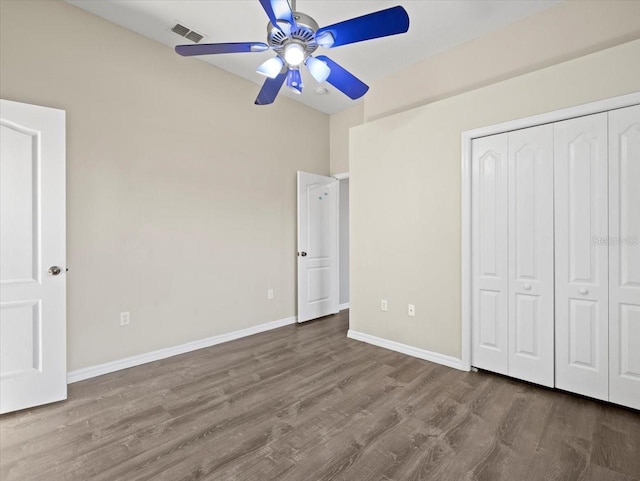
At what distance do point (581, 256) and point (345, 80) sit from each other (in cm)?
219

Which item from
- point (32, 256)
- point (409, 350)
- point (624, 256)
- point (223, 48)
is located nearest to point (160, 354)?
point (32, 256)

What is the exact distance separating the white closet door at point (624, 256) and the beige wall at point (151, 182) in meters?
3.39

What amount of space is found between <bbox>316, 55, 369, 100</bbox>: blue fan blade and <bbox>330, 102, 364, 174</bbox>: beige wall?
254 cm

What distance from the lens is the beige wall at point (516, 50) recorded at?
252 centimetres

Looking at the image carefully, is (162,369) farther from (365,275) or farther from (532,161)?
(532,161)

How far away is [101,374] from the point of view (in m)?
2.91

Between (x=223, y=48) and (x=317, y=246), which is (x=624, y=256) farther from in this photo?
(x=317, y=246)

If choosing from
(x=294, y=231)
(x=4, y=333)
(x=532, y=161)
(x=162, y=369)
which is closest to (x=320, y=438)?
(x=162, y=369)

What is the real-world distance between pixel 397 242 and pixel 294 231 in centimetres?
164

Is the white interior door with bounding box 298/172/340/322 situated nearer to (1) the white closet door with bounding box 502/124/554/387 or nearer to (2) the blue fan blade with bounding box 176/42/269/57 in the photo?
(2) the blue fan blade with bounding box 176/42/269/57


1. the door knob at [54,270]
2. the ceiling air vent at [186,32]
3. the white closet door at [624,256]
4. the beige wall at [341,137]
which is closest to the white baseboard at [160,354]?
the door knob at [54,270]

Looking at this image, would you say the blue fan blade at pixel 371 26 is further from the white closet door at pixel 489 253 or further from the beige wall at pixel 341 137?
the beige wall at pixel 341 137

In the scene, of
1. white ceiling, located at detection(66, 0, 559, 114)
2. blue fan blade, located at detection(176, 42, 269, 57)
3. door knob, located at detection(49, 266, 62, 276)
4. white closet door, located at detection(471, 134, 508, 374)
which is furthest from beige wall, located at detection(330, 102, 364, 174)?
door knob, located at detection(49, 266, 62, 276)

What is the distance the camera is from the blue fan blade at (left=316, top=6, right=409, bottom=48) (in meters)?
1.68
